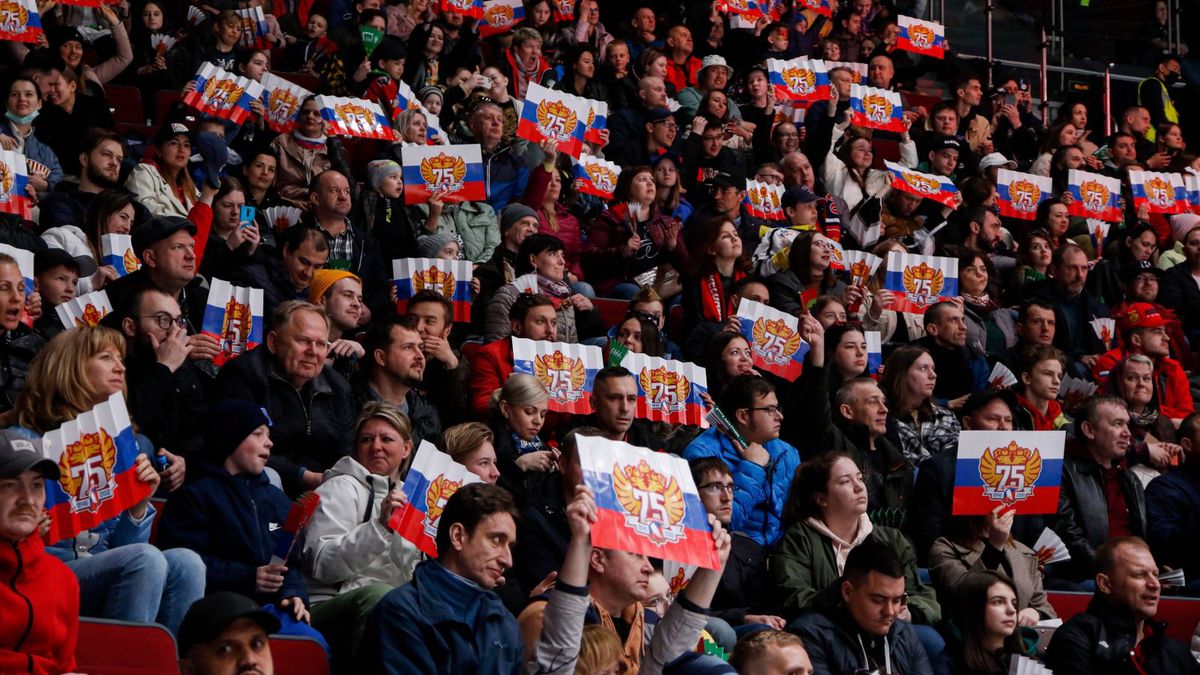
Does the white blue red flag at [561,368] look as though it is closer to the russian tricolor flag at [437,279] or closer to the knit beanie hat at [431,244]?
the russian tricolor flag at [437,279]

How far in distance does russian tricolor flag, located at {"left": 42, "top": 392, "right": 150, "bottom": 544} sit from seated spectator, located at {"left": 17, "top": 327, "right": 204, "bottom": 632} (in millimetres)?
65

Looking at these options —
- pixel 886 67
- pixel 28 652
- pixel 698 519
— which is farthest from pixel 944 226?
pixel 28 652

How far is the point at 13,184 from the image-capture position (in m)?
7.39

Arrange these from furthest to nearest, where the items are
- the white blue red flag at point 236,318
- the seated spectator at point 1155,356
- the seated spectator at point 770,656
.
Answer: the seated spectator at point 1155,356, the white blue red flag at point 236,318, the seated spectator at point 770,656

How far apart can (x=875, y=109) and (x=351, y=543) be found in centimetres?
827

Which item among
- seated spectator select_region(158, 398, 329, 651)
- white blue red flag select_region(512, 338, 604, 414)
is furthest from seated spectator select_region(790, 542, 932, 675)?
white blue red flag select_region(512, 338, 604, 414)

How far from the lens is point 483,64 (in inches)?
458

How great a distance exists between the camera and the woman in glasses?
617cm

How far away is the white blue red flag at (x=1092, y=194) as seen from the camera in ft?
38.6

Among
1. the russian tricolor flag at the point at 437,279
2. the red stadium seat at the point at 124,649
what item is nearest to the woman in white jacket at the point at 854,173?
the russian tricolor flag at the point at 437,279

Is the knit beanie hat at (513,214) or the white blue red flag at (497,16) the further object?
the white blue red flag at (497,16)

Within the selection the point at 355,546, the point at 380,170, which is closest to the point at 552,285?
the point at 380,170

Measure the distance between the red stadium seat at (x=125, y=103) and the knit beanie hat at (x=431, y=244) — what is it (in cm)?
272

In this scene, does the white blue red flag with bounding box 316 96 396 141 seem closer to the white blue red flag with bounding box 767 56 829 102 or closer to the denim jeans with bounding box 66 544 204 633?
the white blue red flag with bounding box 767 56 829 102
